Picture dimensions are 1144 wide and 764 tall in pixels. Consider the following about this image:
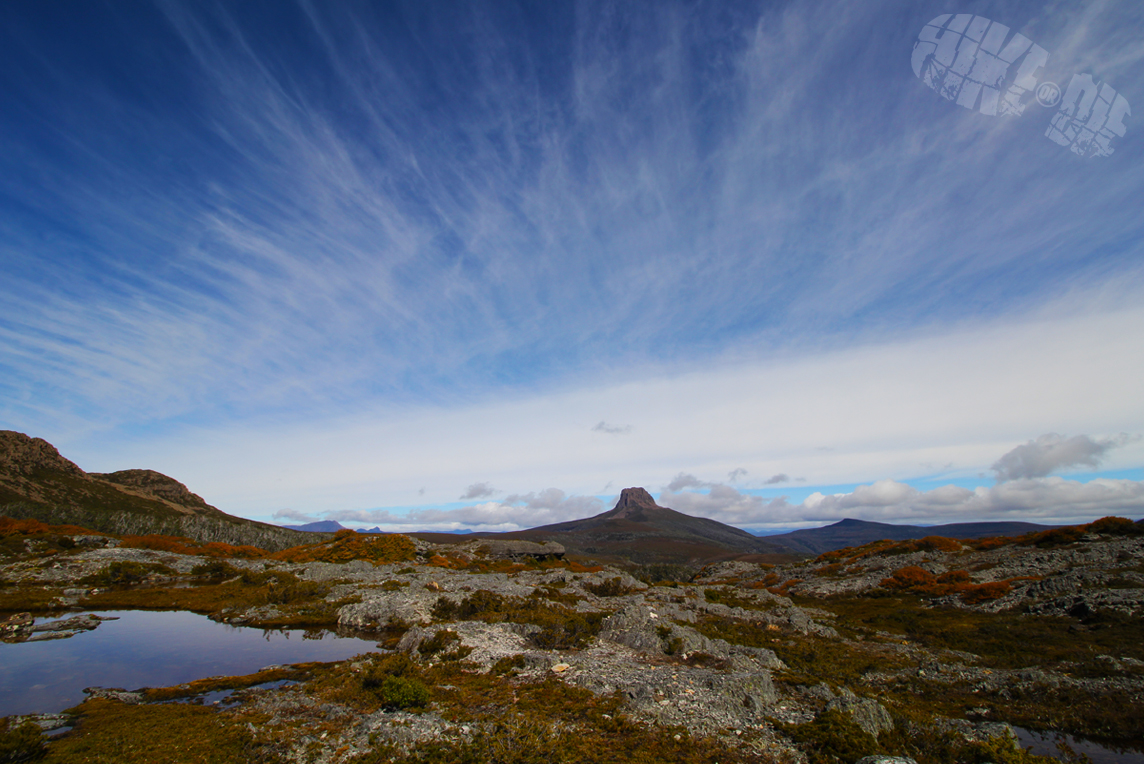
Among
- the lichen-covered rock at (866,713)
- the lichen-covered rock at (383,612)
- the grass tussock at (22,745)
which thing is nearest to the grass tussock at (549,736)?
the lichen-covered rock at (866,713)

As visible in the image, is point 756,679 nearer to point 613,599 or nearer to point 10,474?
point 613,599

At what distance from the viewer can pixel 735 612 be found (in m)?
38.9

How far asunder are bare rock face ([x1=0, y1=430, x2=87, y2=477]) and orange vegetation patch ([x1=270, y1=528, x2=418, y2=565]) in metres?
189

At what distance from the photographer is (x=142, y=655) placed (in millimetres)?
23062

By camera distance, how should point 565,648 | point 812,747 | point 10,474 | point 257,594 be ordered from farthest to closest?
1. point 10,474
2. point 257,594
3. point 565,648
4. point 812,747

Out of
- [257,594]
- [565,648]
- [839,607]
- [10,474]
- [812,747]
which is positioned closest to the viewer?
[812,747]

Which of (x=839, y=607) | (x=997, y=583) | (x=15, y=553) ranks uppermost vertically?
(x=15, y=553)

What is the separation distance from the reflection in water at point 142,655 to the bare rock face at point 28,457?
223550mm

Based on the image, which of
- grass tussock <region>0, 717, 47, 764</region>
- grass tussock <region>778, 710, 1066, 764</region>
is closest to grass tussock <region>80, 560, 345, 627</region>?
grass tussock <region>0, 717, 47, 764</region>

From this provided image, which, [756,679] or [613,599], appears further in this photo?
[613,599]

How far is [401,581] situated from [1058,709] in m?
46.7

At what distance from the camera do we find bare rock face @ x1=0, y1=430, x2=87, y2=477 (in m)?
170

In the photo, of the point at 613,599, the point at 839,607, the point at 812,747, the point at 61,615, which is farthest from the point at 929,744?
the point at 61,615

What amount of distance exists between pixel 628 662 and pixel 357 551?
5655 cm
